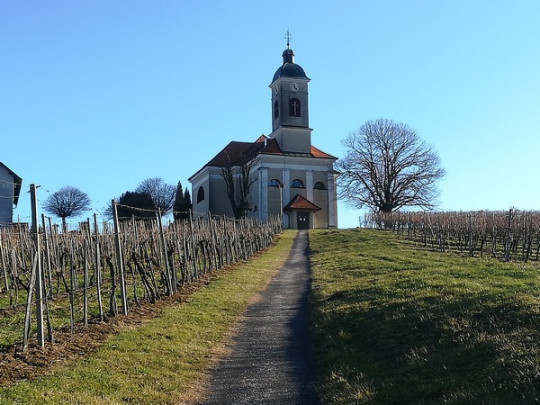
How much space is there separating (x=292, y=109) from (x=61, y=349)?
53423mm

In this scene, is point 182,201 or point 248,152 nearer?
point 248,152

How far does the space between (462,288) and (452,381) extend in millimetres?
5551

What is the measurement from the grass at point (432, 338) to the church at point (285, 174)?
41344mm

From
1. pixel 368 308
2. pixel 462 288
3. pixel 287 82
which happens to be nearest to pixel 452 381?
pixel 368 308

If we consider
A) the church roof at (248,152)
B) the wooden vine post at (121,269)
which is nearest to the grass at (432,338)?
the wooden vine post at (121,269)

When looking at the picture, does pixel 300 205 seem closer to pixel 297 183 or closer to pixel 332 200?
pixel 297 183

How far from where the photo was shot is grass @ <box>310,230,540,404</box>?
6.14m

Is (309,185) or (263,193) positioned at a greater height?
(309,185)

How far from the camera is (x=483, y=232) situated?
28.4 meters

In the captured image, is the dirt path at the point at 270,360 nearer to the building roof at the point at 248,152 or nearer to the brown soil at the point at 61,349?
the brown soil at the point at 61,349

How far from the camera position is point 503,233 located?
2622 centimetres

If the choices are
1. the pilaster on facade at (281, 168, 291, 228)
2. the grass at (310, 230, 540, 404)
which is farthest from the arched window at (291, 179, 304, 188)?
the grass at (310, 230, 540, 404)

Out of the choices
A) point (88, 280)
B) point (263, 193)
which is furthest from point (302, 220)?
point (88, 280)

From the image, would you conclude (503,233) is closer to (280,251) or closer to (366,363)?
(280,251)
